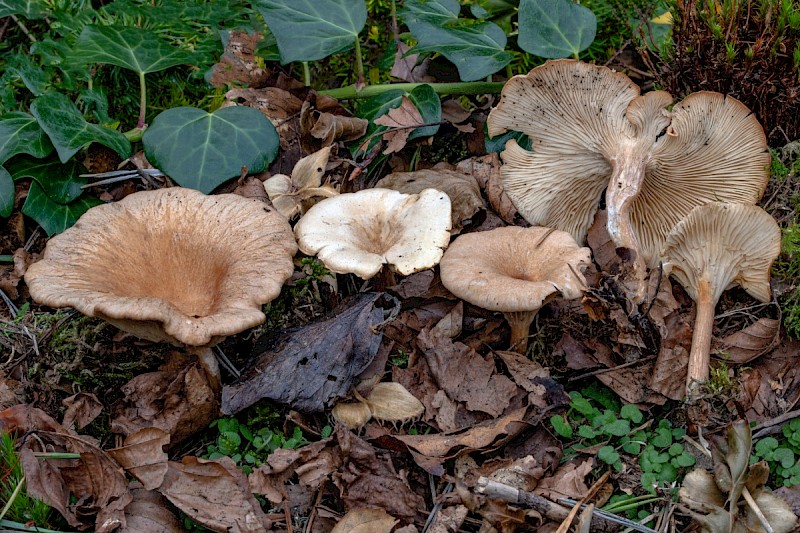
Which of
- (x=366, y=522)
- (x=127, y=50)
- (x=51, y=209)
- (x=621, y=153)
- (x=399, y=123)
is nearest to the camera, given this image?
(x=366, y=522)

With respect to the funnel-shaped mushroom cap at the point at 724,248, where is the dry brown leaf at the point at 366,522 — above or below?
below

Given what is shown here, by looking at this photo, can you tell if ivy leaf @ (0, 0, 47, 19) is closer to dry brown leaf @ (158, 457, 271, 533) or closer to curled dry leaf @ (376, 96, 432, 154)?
curled dry leaf @ (376, 96, 432, 154)

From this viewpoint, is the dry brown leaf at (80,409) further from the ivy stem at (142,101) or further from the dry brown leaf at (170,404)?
the ivy stem at (142,101)

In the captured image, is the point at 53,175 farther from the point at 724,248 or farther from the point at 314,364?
the point at 724,248

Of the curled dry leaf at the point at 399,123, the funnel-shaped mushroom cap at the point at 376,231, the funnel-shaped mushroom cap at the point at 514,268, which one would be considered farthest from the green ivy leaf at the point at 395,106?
the funnel-shaped mushroom cap at the point at 514,268

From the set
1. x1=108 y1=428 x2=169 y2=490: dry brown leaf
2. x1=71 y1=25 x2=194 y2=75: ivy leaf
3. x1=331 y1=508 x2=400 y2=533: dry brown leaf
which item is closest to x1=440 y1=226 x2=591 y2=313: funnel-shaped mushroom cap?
x1=331 y1=508 x2=400 y2=533: dry brown leaf

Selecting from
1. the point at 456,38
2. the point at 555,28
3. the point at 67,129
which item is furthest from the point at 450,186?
the point at 67,129
